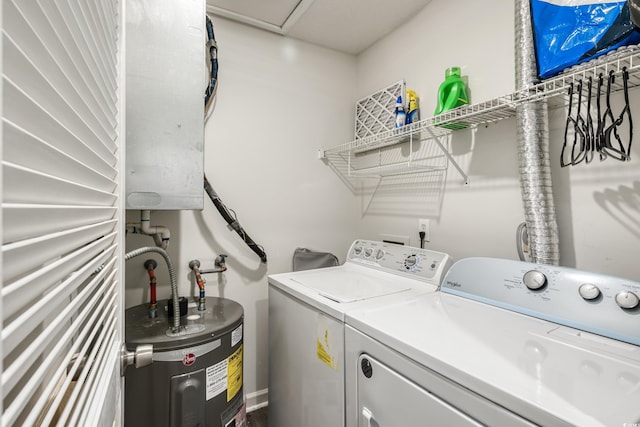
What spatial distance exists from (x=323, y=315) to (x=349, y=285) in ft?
0.96

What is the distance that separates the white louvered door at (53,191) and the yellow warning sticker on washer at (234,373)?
0.81 m

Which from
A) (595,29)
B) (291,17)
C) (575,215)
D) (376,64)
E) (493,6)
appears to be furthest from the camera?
(376,64)

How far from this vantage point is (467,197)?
167 centimetres

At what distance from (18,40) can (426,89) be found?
6.40 ft

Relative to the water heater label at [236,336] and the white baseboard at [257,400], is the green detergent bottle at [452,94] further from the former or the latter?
the white baseboard at [257,400]

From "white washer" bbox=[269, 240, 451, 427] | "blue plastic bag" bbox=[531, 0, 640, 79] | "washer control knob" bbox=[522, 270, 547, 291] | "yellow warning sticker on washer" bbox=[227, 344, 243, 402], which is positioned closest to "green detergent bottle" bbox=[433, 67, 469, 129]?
"blue plastic bag" bbox=[531, 0, 640, 79]

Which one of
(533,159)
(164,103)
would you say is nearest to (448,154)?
(533,159)

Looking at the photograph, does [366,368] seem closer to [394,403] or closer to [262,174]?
[394,403]

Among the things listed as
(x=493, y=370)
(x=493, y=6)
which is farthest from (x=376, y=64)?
(x=493, y=370)

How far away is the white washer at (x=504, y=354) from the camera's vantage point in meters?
0.65

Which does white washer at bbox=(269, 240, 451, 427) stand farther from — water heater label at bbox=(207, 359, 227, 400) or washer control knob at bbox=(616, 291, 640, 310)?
washer control knob at bbox=(616, 291, 640, 310)

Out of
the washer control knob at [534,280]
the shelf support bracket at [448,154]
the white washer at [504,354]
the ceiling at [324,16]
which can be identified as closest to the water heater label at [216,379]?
the white washer at [504,354]

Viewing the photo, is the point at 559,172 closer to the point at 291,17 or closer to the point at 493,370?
the point at 493,370

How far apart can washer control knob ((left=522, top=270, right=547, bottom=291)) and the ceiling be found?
1662mm
